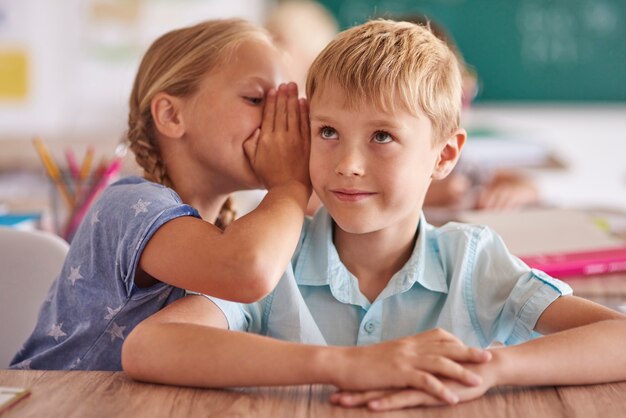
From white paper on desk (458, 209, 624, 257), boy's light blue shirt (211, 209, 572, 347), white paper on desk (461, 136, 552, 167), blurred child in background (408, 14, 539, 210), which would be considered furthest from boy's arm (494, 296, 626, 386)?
white paper on desk (461, 136, 552, 167)

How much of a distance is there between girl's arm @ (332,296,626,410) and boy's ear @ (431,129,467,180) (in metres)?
0.34

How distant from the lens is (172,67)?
4.94 feet

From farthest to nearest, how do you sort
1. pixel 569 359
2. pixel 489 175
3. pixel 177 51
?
1. pixel 489 175
2. pixel 177 51
3. pixel 569 359

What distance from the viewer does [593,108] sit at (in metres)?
5.00

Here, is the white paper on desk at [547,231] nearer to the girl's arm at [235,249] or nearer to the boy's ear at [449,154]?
the boy's ear at [449,154]

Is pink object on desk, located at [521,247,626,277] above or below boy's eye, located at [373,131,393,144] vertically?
below

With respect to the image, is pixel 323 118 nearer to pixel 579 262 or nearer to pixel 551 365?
pixel 551 365

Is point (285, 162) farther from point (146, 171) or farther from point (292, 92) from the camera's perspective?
point (146, 171)

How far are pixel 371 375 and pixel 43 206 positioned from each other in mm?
1603

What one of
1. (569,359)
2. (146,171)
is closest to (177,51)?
(146,171)

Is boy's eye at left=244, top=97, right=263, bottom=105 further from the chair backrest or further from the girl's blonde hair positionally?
the chair backrest

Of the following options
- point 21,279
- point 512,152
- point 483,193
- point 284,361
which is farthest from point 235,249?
point 512,152

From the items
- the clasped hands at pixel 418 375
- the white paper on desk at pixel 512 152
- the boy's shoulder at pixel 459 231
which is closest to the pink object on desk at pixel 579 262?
the boy's shoulder at pixel 459 231

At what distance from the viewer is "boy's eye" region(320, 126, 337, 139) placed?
127cm
